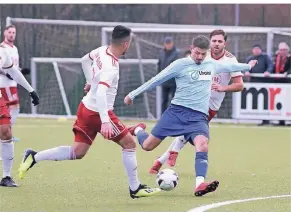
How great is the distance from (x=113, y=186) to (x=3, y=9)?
16955mm

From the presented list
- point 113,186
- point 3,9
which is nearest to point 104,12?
point 3,9

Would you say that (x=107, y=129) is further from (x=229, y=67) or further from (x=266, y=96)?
(x=266, y=96)

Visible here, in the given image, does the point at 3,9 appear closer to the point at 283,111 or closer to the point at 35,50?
the point at 35,50

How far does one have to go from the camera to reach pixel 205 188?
30.1 feet

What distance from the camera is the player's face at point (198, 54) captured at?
9.75 metres

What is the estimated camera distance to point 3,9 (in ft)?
86.3

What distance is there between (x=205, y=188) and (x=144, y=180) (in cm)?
175

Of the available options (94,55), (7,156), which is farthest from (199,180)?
(7,156)

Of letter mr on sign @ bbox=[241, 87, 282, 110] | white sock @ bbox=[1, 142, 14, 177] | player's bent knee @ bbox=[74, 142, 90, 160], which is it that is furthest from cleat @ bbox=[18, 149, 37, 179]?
letter mr on sign @ bbox=[241, 87, 282, 110]

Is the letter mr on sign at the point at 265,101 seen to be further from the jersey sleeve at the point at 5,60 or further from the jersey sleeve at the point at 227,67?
the jersey sleeve at the point at 5,60

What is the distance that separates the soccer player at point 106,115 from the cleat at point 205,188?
471mm

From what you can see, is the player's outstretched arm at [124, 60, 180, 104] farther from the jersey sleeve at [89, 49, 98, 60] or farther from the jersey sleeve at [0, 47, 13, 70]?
the jersey sleeve at [0, 47, 13, 70]

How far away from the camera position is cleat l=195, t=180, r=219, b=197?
9.12 metres

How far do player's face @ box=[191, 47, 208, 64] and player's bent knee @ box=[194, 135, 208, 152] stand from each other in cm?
85
